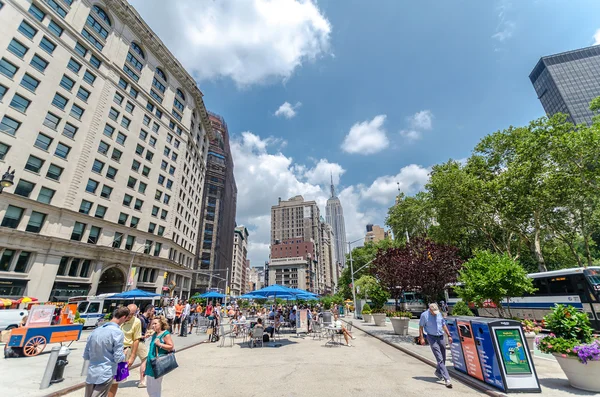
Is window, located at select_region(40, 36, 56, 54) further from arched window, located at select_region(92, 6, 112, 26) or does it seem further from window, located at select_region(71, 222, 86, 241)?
window, located at select_region(71, 222, 86, 241)

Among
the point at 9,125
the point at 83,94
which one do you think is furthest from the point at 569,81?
the point at 9,125

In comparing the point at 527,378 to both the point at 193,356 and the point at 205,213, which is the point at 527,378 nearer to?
the point at 193,356

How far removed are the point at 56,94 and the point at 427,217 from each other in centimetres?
5136

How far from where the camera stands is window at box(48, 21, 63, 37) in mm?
30297

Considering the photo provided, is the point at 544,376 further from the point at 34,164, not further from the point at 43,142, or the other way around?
the point at 43,142

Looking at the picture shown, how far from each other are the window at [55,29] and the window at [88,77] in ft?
14.0

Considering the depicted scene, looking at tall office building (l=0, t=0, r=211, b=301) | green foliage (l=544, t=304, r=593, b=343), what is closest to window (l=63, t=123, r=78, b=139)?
tall office building (l=0, t=0, r=211, b=301)

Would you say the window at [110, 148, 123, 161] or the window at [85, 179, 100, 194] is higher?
the window at [110, 148, 123, 161]

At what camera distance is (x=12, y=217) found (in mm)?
25188

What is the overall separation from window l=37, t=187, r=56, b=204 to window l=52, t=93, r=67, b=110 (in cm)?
955

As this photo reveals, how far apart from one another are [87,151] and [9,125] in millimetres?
7189

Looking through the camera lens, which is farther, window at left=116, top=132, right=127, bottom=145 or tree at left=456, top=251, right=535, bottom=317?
window at left=116, top=132, right=127, bottom=145

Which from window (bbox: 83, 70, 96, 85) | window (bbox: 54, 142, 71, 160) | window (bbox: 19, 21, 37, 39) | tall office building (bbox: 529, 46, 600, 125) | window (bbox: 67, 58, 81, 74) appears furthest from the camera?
tall office building (bbox: 529, 46, 600, 125)

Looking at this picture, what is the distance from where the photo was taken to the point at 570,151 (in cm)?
1981
